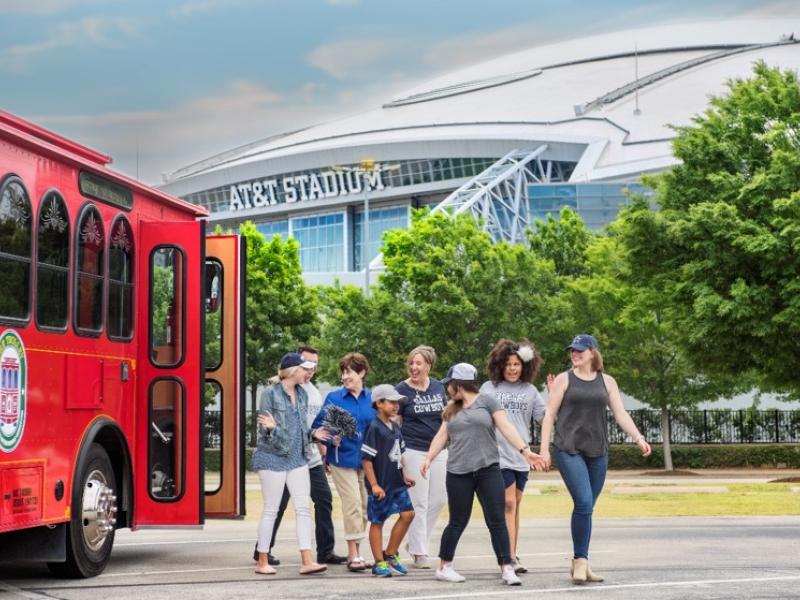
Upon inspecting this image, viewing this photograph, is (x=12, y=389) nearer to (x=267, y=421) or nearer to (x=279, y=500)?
(x=267, y=421)

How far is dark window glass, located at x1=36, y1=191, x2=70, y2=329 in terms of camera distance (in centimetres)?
999

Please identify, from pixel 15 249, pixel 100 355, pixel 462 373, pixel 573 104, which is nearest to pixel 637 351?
pixel 462 373

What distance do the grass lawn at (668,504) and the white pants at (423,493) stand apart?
7501 millimetres

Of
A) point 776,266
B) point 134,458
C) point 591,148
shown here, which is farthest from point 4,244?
point 591,148

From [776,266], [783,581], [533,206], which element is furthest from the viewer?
[533,206]

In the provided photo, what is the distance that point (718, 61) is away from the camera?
9475 cm

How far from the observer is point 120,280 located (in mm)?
11469

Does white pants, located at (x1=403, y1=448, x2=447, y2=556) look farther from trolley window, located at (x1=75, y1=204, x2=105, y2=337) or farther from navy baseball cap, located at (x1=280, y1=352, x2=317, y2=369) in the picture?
trolley window, located at (x1=75, y1=204, x2=105, y2=337)

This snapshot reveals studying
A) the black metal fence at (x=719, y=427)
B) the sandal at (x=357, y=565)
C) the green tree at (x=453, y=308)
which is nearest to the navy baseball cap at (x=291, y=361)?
the sandal at (x=357, y=565)

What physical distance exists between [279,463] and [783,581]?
389 centimetres

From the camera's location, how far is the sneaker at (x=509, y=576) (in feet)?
34.0

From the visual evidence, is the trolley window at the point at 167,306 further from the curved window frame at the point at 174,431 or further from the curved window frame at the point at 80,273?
the curved window frame at the point at 80,273

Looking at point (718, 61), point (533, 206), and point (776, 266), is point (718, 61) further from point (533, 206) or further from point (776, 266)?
point (776, 266)

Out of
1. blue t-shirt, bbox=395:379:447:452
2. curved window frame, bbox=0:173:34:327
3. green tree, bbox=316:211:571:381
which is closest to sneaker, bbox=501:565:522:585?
blue t-shirt, bbox=395:379:447:452
